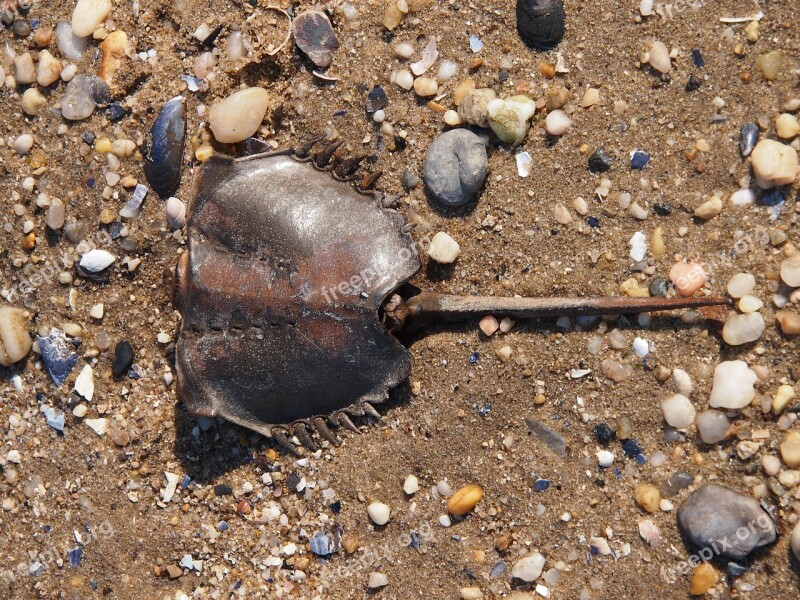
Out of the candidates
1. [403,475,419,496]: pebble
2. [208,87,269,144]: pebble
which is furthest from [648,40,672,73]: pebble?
[403,475,419,496]: pebble

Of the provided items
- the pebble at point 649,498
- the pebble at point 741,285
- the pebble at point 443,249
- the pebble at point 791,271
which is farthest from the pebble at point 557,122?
the pebble at point 649,498

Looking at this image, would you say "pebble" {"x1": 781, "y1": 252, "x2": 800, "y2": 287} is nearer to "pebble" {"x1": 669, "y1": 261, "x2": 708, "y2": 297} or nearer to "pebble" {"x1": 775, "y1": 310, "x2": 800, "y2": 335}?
"pebble" {"x1": 775, "y1": 310, "x2": 800, "y2": 335}

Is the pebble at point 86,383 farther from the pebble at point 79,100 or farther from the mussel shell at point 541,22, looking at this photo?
the mussel shell at point 541,22

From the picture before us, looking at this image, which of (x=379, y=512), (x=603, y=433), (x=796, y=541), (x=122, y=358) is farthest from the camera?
(x=122, y=358)

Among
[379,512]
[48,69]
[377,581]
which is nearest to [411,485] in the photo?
[379,512]

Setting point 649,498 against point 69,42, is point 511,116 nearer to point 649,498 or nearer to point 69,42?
point 649,498
